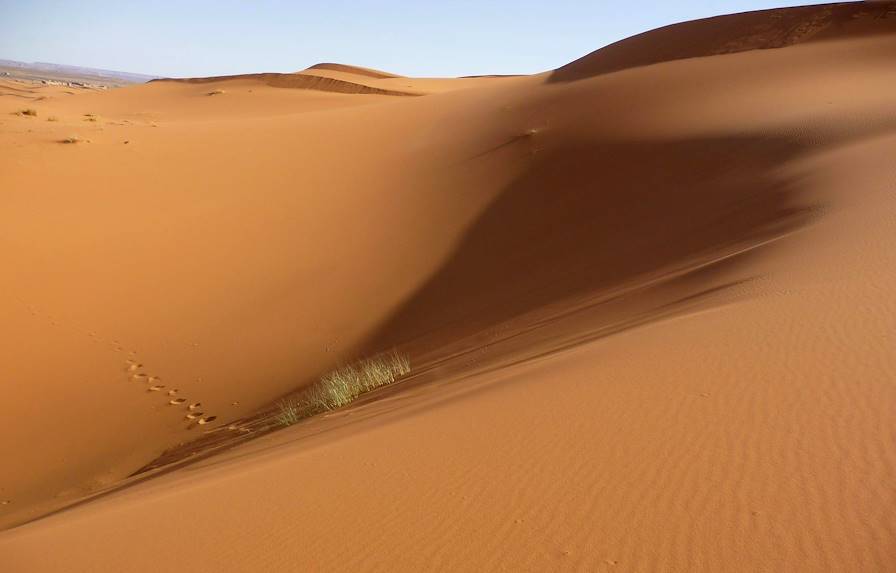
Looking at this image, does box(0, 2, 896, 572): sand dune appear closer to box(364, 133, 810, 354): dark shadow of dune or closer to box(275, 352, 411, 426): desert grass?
box(364, 133, 810, 354): dark shadow of dune

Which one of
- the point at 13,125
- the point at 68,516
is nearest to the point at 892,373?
the point at 68,516

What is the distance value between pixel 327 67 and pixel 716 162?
59101 millimetres

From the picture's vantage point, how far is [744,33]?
73.6 feet

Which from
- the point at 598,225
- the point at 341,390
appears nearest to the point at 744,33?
the point at 598,225

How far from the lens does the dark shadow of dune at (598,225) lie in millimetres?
9188

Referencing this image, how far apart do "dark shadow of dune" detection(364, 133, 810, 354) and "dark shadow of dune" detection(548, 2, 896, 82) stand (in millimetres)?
8792

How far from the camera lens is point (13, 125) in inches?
855

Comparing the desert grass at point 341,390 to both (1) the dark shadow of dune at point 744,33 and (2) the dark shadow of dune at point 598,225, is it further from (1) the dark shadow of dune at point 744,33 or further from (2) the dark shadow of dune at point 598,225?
(1) the dark shadow of dune at point 744,33

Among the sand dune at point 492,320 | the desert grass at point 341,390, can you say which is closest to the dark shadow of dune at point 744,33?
the sand dune at point 492,320

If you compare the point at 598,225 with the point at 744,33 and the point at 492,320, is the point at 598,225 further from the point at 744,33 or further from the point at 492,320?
the point at 744,33

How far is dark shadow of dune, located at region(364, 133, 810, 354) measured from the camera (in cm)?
919

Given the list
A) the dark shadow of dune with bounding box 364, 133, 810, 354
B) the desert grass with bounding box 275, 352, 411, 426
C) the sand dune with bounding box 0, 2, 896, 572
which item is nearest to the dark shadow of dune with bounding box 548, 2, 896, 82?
the sand dune with bounding box 0, 2, 896, 572

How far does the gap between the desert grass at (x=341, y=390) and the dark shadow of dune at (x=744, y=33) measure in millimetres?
16854

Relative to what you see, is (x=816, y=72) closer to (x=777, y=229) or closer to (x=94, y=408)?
(x=777, y=229)
